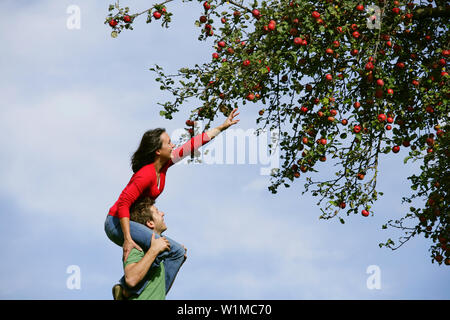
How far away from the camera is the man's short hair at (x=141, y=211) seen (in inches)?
194

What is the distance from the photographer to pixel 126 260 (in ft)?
15.1

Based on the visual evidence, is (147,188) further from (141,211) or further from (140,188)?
(141,211)

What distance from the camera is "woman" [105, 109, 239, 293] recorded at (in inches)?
187

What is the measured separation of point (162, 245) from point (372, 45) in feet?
14.2

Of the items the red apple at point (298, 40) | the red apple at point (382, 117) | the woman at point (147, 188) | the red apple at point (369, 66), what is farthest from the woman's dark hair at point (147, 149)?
the red apple at point (382, 117)

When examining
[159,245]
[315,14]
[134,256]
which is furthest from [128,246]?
[315,14]

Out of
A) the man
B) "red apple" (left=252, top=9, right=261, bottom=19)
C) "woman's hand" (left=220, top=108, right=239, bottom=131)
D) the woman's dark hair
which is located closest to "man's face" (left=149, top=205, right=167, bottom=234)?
the man

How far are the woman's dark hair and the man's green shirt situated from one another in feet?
3.75

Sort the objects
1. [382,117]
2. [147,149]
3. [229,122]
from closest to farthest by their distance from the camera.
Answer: [147,149], [229,122], [382,117]

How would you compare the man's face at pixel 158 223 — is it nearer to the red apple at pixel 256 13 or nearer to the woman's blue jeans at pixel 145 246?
the woman's blue jeans at pixel 145 246

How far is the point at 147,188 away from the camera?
5148mm

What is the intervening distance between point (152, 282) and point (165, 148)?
150 centimetres
